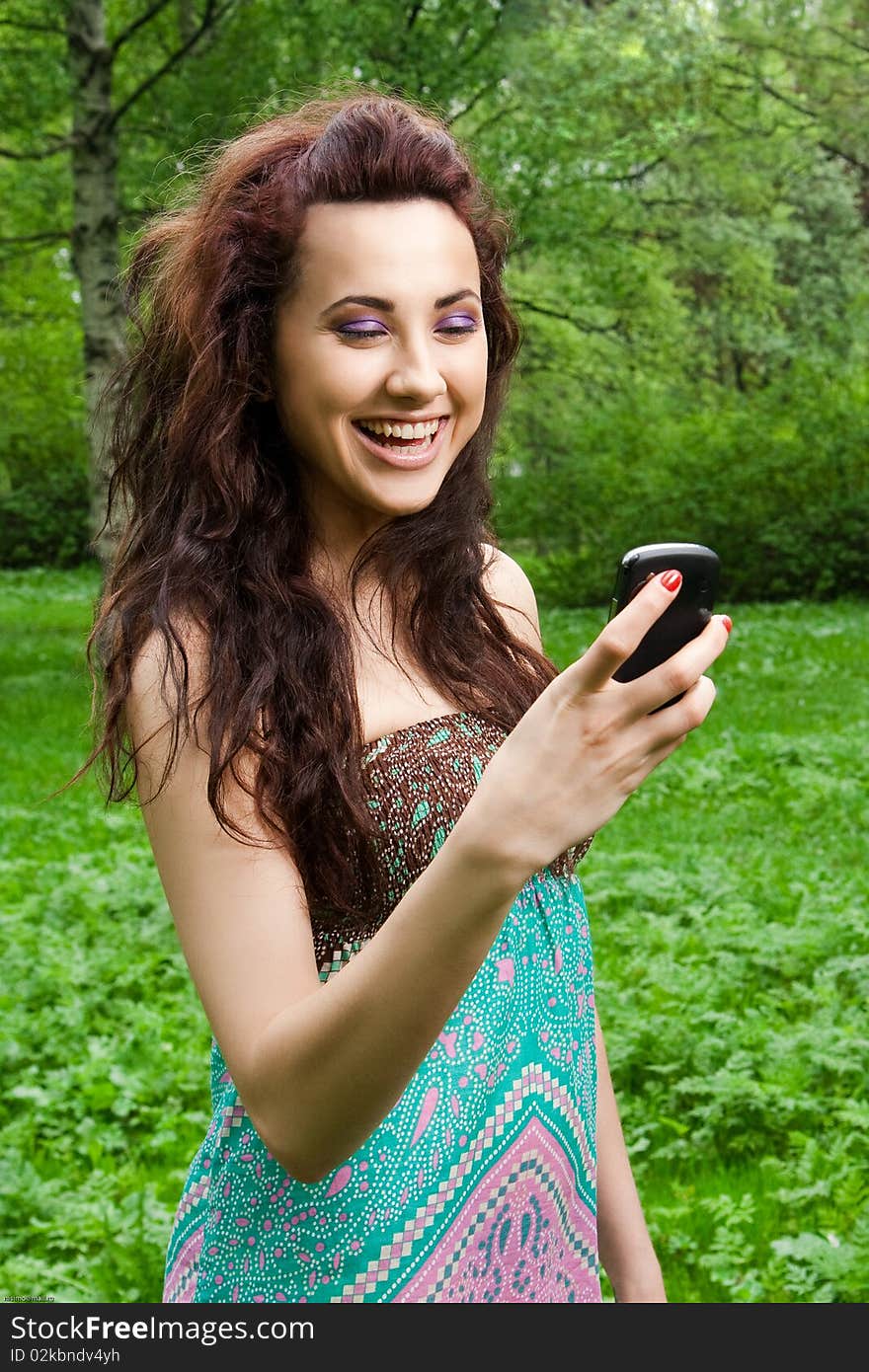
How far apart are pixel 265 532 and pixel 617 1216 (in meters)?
0.96

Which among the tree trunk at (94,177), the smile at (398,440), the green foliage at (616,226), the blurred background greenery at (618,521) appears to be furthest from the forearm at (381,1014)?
the tree trunk at (94,177)

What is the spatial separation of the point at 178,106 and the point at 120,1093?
30.9ft

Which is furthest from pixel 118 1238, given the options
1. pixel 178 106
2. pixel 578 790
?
pixel 178 106

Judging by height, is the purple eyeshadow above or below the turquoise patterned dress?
above

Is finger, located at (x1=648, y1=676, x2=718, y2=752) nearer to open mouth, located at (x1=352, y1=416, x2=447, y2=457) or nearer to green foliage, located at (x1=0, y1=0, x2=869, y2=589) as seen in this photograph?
open mouth, located at (x1=352, y1=416, x2=447, y2=457)

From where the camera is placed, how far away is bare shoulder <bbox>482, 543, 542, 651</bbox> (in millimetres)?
2021

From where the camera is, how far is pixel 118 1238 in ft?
12.2

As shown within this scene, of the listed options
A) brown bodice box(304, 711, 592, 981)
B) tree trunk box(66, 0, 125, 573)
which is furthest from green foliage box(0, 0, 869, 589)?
brown bodice box(304, 711, 592, 981)

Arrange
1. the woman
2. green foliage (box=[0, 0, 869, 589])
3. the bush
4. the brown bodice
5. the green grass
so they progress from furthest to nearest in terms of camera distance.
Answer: the bush
green foliage (box=[0, 0, 869, 589])
the green grass
the brown bodice
the woman

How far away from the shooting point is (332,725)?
5.27ft

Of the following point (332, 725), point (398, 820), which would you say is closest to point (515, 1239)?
point (398, 820)

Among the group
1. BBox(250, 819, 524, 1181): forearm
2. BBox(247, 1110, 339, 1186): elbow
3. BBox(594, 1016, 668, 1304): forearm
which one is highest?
BBox(250, 819, 524, 1181): forearm

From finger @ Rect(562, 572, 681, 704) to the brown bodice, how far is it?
0.44m

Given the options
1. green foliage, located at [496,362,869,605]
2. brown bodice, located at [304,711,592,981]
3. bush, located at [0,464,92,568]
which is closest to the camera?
brown bodice, located at [304,711,592,981]
